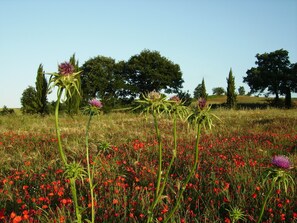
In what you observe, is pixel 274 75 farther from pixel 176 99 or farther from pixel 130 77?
pixel 176 99

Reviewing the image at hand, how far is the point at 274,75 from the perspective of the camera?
51469 millimetres

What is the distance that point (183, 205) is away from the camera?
4.30 metres

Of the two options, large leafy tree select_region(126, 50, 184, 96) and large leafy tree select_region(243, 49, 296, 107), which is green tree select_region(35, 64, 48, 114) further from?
large leafy tree select_region(243, 49, 296, 107)

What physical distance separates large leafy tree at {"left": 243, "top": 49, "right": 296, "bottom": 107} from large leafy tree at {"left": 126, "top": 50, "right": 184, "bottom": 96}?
1410 cm

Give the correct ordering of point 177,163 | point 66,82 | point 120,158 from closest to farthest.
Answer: point 66,82 → point 177,163 → point 120,158

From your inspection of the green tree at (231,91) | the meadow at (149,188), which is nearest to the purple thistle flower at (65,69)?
the meadow at (149,188)

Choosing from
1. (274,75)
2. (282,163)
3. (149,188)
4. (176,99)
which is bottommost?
(149,188)

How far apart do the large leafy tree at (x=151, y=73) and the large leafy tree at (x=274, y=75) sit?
14.1 meters

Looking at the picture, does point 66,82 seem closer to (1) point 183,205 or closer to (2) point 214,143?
(1) point 183,205

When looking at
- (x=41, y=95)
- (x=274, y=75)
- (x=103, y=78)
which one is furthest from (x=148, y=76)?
(x=41, y=95)

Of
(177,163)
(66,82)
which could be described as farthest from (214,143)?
(66,82)

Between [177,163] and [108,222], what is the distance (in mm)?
3319

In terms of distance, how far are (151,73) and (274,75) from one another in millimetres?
21365

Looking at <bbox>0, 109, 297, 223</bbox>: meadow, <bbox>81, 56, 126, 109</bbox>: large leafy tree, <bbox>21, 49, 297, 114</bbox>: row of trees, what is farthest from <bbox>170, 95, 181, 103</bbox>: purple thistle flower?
<bbox>81, 56, 126, 109</bbox>: large leafy tree
